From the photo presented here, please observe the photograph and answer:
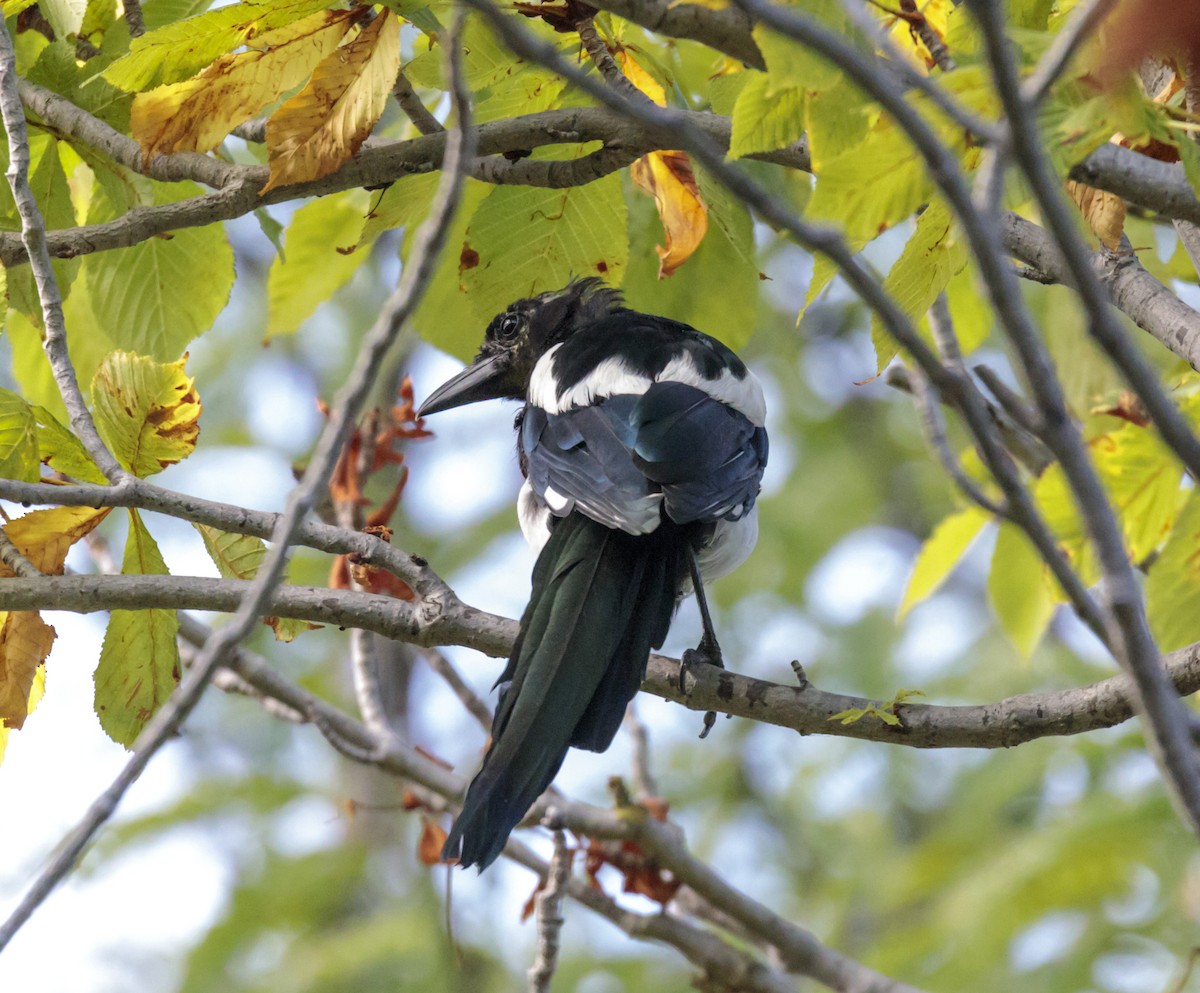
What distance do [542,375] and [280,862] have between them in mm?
3751

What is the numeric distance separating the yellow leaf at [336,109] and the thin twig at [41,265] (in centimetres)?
38

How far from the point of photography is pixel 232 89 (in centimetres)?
222

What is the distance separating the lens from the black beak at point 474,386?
154 inches

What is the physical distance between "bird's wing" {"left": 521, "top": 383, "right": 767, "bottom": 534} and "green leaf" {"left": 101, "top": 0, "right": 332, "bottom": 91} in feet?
3.38

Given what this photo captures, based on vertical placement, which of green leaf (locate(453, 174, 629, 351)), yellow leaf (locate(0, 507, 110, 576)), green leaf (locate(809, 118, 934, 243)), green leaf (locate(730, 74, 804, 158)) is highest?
green leaf (locate(453, 174, 629, 351))

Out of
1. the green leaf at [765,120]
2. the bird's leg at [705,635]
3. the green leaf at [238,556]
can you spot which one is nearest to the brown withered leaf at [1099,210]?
the green leaf at [765,120]

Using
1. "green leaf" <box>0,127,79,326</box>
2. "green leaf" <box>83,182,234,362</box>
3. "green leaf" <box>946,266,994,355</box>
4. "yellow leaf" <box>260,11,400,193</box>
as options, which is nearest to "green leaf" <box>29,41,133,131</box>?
"green leaf" <box>0,127,79,326</box>

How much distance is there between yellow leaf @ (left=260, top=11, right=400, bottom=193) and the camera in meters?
2.18

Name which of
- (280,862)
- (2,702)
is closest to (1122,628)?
(2,702)

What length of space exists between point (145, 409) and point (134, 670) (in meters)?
0.46

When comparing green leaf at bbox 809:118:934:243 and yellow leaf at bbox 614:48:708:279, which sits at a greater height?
yellow leaf at bbox 614:48:708:279

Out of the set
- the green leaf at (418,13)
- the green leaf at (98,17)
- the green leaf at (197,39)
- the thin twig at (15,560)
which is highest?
the green leaf at (98,17)

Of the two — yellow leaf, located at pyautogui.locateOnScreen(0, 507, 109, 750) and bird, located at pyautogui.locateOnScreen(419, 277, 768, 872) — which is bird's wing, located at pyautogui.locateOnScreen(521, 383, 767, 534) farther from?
yellow leaf, located at pyautogui.locateOnScreen(0, 507, 109, 750)

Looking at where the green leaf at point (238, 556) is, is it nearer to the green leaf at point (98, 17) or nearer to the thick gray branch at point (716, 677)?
the thick gray branch at point (716, 677)
